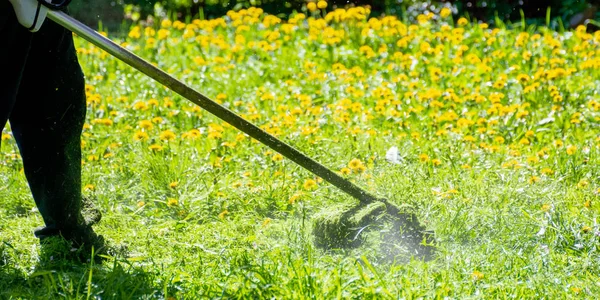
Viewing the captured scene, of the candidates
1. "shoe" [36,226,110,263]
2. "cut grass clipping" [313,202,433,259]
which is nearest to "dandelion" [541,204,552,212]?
"cut grass clipping" [313,202,433,259]

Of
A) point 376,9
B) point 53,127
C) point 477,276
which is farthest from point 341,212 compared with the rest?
point 376,9

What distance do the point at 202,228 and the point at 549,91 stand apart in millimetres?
2238

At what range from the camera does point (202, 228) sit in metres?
3.34

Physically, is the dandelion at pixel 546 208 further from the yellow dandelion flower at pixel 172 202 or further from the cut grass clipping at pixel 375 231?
the yellow dandelion flower at pixel 172 202

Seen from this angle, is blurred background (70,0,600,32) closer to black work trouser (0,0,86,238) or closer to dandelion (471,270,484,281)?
black work trouser (0,0,86,238)

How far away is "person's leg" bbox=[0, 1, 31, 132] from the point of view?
2506 mm

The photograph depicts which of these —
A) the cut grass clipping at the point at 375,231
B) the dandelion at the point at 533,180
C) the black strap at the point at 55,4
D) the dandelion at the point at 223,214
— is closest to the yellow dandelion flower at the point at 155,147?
the dandelion at the point at 223,214

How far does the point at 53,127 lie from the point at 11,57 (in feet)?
1.49

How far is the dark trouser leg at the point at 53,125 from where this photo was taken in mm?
2805

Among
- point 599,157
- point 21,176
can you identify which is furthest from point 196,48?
point 599,157

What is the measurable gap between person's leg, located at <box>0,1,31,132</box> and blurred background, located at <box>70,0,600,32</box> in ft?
11.9

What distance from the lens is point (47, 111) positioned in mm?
2900

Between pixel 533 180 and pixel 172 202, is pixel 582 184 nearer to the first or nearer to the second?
pixel 533 180

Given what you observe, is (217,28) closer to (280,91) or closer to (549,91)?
(280,91)
